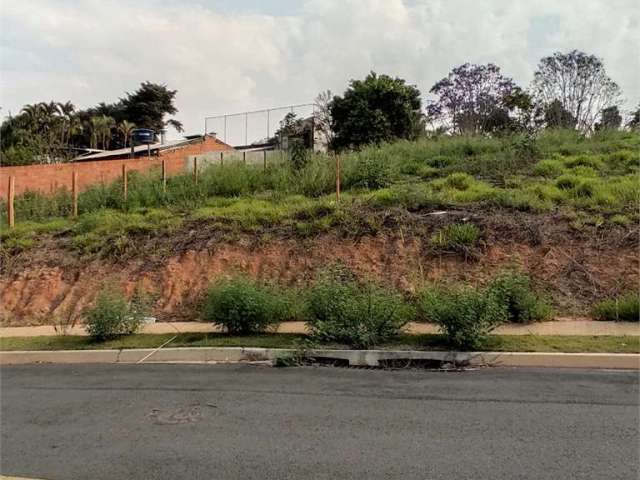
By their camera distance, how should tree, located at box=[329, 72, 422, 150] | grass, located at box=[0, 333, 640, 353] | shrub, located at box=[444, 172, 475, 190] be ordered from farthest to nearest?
Answer: tree, located at box=[329, 72, 422, 150]
shrub, located at box=[444, 172, 475, 190]
grass, located at box=[0, 333, 640, 353]

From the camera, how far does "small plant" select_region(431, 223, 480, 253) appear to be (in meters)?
11.6

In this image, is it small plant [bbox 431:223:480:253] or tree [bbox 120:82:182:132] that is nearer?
small plant [bbox 431:223:480:253]

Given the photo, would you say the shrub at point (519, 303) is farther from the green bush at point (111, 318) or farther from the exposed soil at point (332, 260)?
the green bush at point (111, 318)

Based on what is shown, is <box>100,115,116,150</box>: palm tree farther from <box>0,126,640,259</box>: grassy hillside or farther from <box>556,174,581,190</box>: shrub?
<box>556,174,581,190</box>: shrub

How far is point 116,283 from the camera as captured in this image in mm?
13078

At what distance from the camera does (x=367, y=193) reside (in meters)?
15.1

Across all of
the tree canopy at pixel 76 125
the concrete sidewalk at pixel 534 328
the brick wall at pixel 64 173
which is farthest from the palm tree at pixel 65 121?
the concrete sidewalk at pixel 534 328

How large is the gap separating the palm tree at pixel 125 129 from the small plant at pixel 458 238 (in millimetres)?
45763

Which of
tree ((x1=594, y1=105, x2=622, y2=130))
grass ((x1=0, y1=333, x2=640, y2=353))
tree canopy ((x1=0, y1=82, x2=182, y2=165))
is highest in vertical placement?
tree canopy ((x1=0, y1=82, x2=182, y2=165))

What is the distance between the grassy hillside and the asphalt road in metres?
6.28

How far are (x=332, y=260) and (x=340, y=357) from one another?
14.7 ft

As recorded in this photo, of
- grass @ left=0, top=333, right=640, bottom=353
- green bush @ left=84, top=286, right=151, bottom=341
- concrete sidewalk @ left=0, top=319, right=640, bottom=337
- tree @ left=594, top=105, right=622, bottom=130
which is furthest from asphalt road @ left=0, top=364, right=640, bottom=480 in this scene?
tree @ left=594, top=105, right=622, bottom=130

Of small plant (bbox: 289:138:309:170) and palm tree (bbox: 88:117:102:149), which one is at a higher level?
palm tree (bbox: 88:117:102:149)

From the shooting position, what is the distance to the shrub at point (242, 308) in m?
9.37
